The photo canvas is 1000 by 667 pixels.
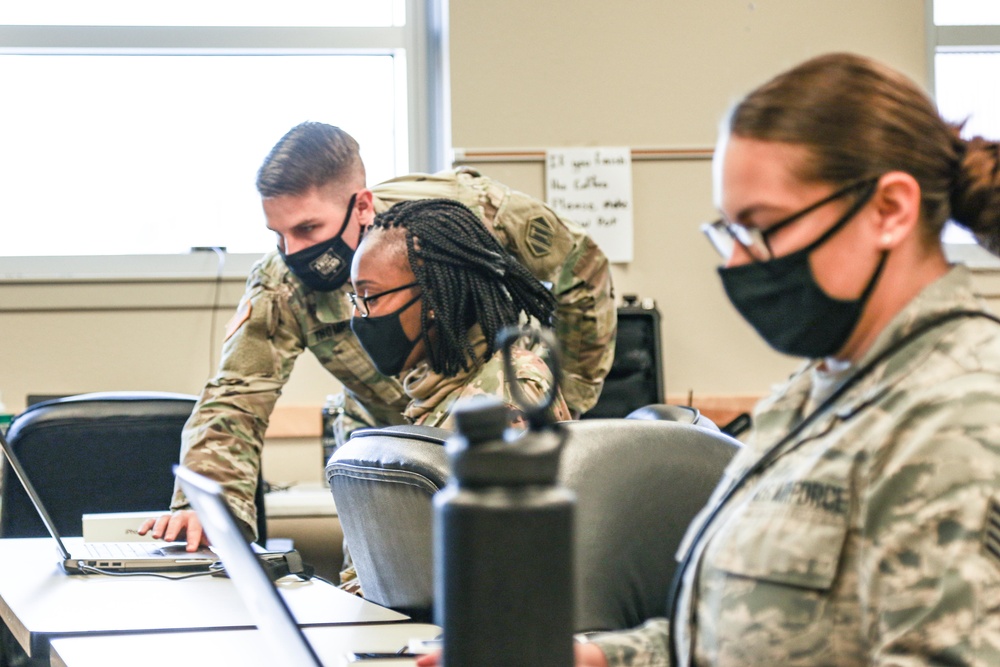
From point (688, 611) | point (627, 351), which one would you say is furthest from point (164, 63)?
point (688, 611)

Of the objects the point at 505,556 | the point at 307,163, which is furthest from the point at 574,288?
the point at 505,556

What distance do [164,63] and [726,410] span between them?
212 centimetres

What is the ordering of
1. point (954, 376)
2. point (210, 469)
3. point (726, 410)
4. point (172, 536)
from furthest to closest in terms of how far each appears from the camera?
point (726, 410), point (210, 469), point (172, 536), point (954, 376)

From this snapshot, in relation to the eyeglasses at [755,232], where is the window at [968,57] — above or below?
above

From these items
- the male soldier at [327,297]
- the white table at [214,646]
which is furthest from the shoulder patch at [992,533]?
the male soldier at [327,297]

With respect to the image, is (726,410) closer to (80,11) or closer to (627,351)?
(627,351)

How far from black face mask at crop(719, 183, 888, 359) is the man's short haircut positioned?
1288 millimetres

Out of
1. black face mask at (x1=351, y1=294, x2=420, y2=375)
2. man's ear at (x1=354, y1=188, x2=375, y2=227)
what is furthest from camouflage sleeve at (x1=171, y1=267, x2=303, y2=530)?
black face mask at (x1=351, y1=294, x2=420, y2=375)

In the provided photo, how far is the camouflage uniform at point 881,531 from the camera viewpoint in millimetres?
681

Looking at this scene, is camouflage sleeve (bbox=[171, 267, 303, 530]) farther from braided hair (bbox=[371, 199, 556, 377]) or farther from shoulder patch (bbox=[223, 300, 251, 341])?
braided hair (bbox=[371, 199, 556, 377])

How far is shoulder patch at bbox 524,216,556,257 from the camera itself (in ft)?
7.32

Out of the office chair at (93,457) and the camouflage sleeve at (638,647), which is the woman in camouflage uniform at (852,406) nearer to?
the camouflage sleeve at (638,647)

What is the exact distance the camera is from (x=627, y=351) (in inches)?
128

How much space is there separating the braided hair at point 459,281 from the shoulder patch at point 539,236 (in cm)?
49
